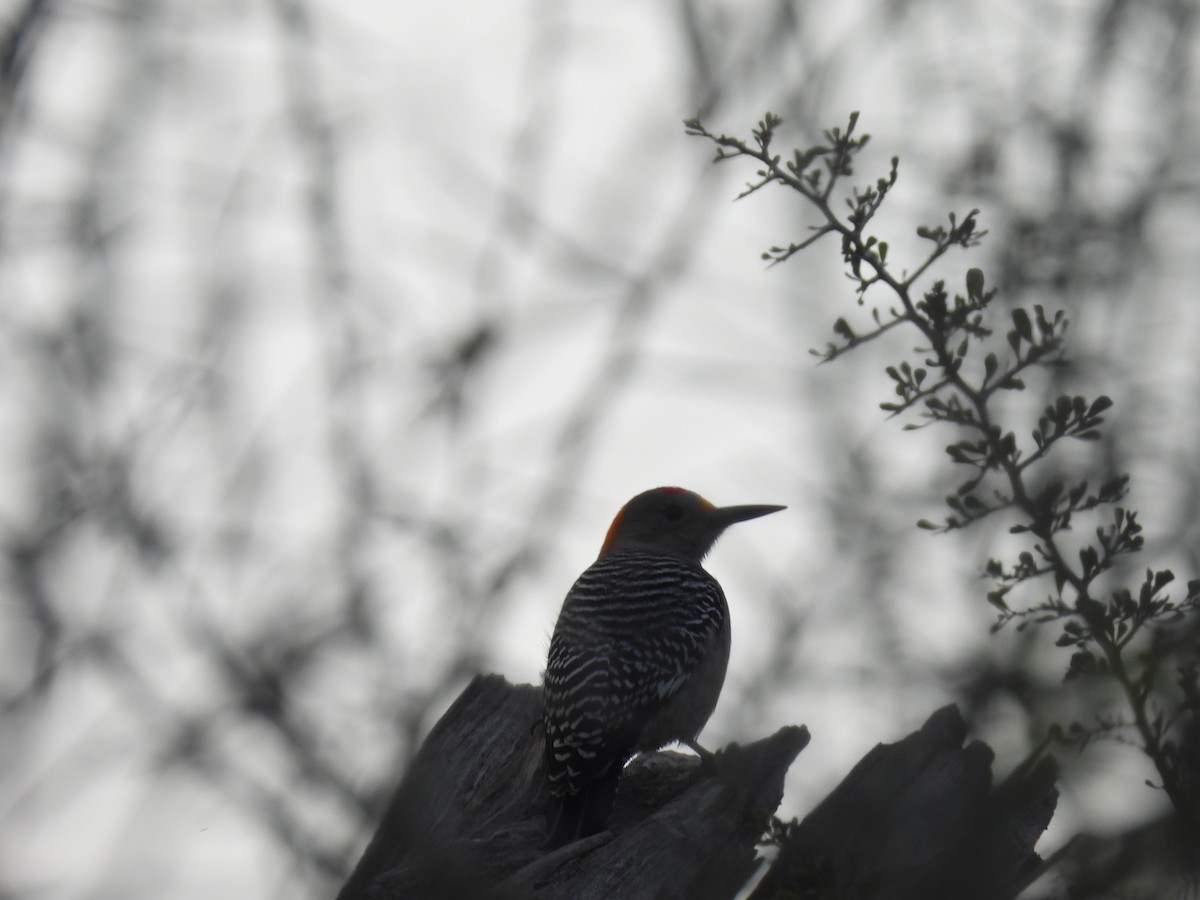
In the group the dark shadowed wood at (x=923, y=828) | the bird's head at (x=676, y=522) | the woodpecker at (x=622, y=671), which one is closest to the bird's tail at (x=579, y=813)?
the woodpecker at (x=622, y=671)

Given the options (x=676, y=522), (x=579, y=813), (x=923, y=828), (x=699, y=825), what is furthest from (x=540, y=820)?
(x=676, y=522)

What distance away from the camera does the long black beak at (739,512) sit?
8.05 m

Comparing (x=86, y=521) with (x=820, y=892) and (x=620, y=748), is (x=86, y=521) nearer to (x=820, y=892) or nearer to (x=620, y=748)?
(x=620, y=748)

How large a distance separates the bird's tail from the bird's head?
2.95m

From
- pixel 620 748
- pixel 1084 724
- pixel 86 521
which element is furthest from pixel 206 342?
pixel 1084 724

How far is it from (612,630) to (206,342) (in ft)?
7.81

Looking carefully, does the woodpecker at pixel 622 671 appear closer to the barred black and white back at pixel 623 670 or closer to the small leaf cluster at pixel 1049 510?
the barred black and white back at pixel 623 670

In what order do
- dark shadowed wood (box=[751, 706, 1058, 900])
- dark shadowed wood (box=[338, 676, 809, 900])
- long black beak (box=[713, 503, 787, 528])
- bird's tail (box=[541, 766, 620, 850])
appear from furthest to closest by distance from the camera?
long black beak (box=[713, 503, 787, 528]) < bird's tail (box=[541, 766, 620, 850]) < dark shadowed wood (box=[338, 676, 809, 900]) < dark shadowed wood (box=[751, 706, 1058, 900])

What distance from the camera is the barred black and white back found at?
5.27m

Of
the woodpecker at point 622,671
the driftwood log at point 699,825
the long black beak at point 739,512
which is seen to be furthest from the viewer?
the long black beak at point 739,512

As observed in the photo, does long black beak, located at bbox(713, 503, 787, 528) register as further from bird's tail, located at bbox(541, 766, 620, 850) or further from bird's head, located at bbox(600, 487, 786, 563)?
bird's tail, located at bbox(541, 766, 620, 850)

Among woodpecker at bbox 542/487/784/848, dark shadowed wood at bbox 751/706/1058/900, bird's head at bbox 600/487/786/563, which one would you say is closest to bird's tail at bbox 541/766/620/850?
woodpecker at bbox 542/487/784/848

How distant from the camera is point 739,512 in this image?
813 cm

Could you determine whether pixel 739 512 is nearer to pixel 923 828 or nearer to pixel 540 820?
pixel 540 820
